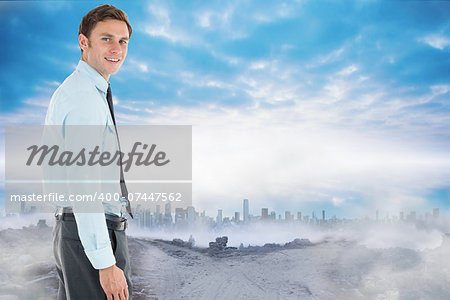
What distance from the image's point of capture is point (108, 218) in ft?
3.24

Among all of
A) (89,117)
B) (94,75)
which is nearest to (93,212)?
(89,117)

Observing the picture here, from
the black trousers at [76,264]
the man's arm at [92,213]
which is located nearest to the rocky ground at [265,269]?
the black trousers at [76,264]

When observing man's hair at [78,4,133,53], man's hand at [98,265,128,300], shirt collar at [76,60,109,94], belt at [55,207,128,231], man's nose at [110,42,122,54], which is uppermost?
man's hair at [78,4,133,53]

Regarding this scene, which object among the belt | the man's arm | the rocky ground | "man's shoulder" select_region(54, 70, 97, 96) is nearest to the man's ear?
"man's shoulder" select_region(54, 70, 97, 96)

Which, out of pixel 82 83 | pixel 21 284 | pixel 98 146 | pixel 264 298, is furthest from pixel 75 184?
pixel 264 298

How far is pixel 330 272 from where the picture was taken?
12.9 feet

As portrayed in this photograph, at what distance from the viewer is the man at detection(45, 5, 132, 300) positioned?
2.87 ft

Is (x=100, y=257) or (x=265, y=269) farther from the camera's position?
(x=265, y=269)

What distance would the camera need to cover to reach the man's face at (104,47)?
1.05 m

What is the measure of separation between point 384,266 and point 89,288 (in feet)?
11.8

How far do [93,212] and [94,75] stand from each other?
0.40 metres

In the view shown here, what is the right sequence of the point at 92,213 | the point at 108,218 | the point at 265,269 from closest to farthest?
the point at 92,213 < the point at 108,218 < the point at 265,269

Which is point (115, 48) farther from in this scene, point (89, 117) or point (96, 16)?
point (89, 117)

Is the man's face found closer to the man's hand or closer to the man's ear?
the man's ear
